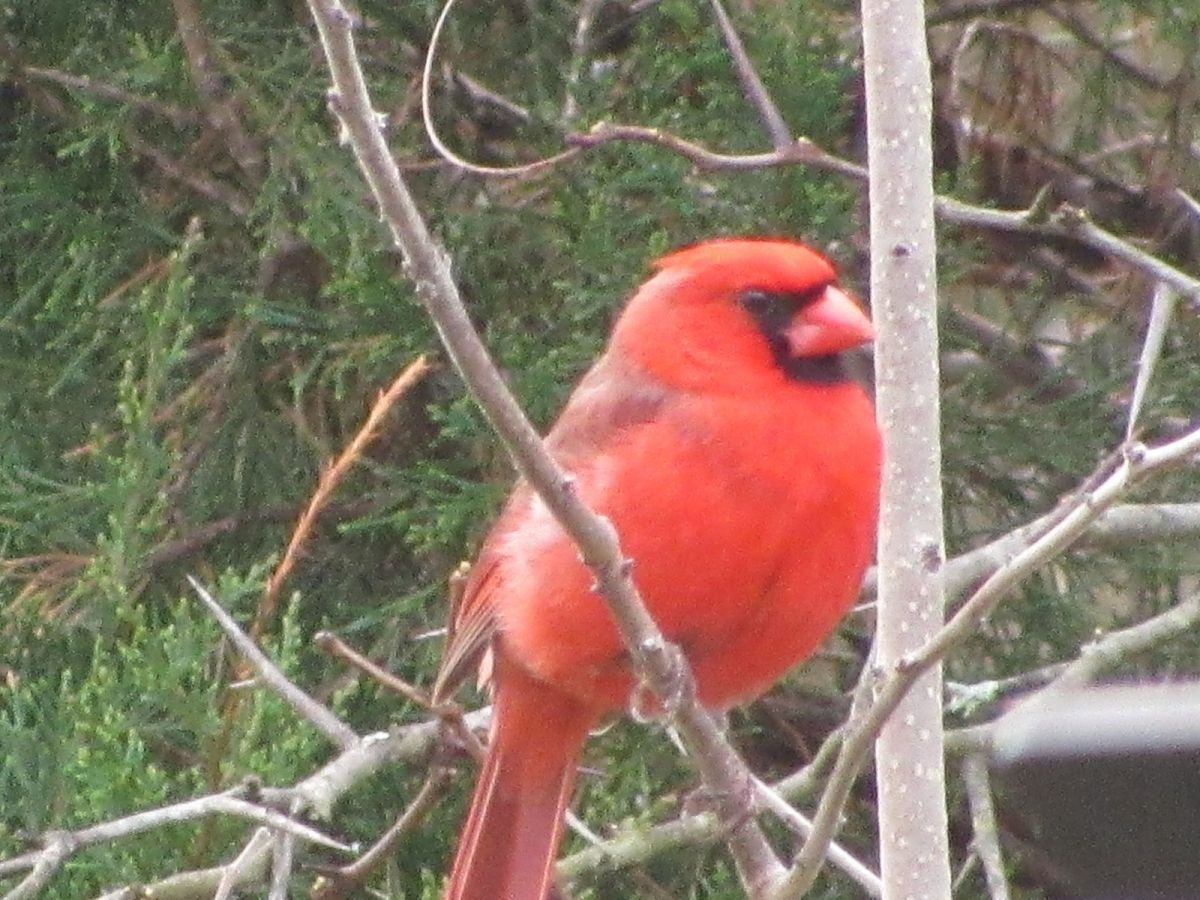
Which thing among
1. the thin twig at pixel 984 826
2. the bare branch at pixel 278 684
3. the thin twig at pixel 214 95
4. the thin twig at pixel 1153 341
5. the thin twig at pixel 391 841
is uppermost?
the thin twig at pixel 214 95

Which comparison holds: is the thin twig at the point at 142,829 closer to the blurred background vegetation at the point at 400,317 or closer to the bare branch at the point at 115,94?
the blurred background vegetation at the point at 400,317

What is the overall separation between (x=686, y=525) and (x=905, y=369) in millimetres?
371

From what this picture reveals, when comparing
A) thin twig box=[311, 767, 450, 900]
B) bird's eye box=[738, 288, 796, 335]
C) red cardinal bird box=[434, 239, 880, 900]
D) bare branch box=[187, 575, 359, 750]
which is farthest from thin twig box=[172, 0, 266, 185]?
thin twig box=[311, 767, 450, 900]

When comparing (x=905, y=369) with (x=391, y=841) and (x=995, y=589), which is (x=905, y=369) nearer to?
(x=995, y=589)

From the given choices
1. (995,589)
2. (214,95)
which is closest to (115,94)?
(214,95)

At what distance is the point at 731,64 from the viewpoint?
2.99m

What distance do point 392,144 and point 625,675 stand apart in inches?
39.7

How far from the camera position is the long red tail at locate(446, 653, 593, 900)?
248 centimetres

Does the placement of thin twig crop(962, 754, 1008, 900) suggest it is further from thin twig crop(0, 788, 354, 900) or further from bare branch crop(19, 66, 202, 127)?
bare branch crop(19, 66, 202, 127)

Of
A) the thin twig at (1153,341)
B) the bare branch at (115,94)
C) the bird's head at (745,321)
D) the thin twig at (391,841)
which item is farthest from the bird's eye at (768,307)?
the bare branch at (115,94)

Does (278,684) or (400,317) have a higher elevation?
(400,317)

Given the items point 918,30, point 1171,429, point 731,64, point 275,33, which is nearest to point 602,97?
point 731,64

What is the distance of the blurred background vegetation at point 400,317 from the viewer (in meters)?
2.85

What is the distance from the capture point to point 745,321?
2.41 metres
